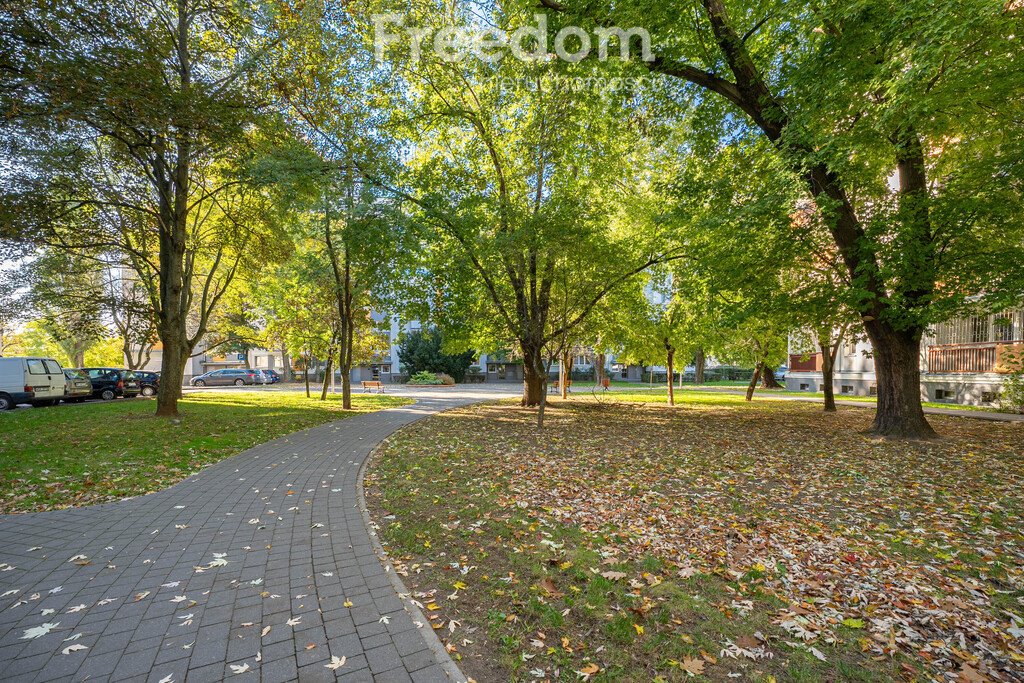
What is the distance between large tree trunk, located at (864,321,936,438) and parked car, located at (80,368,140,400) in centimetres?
3121

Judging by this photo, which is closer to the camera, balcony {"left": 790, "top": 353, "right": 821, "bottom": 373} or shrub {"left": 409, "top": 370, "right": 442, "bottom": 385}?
balcony {"left": 790, "top": 353, "right": 821, "bottom": 373}

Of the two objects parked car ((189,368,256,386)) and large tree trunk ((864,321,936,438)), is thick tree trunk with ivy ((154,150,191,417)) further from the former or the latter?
parked car ((189,368,256,386))

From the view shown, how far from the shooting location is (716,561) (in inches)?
175

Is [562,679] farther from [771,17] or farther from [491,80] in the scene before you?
[491,80]

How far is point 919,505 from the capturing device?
6.04 meters

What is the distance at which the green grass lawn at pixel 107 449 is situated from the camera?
6406 mm

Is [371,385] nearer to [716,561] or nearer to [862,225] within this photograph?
[862,225]

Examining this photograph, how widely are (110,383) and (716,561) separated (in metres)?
29.0

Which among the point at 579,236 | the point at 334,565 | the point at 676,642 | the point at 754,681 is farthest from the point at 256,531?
the point at 579,236

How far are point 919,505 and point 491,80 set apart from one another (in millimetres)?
13719

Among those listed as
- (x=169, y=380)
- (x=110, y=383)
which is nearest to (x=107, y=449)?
(x=169, y=380)

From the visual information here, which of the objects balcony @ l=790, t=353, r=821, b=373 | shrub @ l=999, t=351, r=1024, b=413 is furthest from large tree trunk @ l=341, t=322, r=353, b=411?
balcony @ l=790, t=353, r=821, b=373

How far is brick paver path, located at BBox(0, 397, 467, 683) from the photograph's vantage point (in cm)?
289

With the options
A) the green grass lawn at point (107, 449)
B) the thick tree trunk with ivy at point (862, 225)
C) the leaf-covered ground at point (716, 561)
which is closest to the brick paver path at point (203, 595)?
the leaf-covered ground at point (716, 561)
